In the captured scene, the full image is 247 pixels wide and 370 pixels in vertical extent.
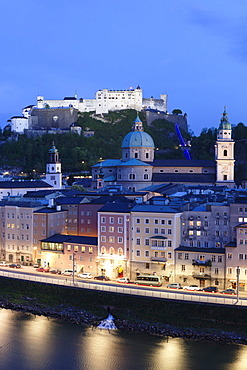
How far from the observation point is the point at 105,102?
361 ft

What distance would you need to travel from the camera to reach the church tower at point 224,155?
7081 cm

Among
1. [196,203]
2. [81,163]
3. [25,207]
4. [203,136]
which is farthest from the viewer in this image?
[203,136]

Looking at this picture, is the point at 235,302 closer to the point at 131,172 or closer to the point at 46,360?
the point at 46,360

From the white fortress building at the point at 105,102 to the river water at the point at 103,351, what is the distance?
8221 centimetres

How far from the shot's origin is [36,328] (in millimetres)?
31172

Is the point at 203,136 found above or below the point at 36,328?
above

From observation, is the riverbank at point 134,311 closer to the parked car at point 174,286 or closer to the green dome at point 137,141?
the parked car at point 174,286

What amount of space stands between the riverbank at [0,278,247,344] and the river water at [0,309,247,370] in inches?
36.4

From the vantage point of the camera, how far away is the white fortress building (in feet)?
361

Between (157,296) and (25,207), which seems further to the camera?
(25,207)

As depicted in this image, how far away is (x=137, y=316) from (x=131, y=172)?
3853 centimetres

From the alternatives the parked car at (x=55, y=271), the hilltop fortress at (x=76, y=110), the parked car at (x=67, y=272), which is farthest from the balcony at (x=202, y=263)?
the hilltop fortress at (x=76, y=110)

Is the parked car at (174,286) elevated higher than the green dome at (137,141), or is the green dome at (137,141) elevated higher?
the green dome at (137,141)

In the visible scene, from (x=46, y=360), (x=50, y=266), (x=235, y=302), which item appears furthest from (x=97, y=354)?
(x=50, y=266)
